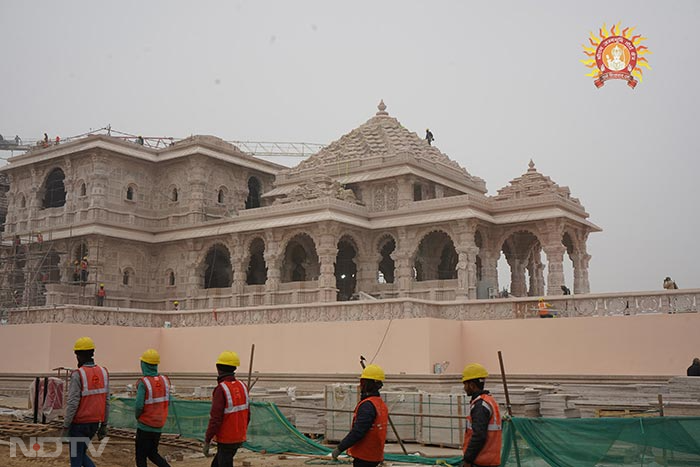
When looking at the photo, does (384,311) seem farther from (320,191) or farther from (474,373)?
(474,373)

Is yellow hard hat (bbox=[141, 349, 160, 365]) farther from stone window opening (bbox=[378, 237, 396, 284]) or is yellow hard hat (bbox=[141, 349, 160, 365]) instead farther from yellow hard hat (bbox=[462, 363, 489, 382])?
stone window opening (bbox=[378, 237, 396, 284])

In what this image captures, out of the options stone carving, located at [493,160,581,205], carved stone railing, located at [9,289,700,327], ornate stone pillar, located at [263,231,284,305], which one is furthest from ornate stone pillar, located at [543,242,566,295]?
ornate stone pillar, located at [263,231,284,305]

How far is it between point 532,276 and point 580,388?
668 inches

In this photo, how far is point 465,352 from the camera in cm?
2109

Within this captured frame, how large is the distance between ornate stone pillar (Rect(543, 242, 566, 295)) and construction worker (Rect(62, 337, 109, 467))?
2069 cm

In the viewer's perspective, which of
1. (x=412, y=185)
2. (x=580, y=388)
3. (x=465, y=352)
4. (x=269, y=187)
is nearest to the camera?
(x=580, y=388)

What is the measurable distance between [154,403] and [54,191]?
31843mm

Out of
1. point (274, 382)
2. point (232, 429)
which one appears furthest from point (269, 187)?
point (232, 429)

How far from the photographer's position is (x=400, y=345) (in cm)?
2039

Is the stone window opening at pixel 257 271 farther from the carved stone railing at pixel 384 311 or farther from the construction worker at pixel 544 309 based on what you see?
the construction worker at pixel 544 309

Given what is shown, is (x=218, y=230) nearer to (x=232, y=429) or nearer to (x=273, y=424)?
(x=273, y=424)

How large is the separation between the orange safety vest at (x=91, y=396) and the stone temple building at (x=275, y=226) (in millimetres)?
18450

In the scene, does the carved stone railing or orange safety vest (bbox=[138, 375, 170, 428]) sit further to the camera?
the carved stone railing

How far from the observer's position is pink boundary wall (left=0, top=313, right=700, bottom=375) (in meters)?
18.4
